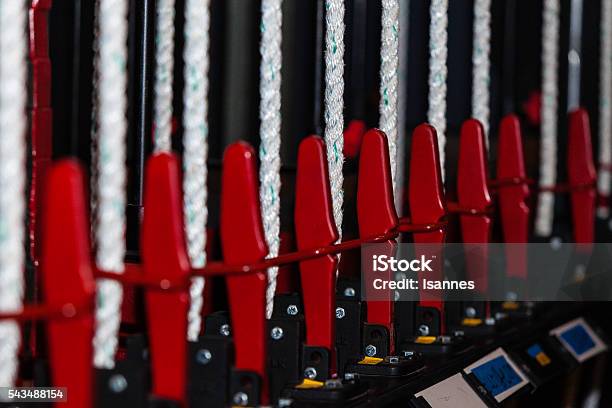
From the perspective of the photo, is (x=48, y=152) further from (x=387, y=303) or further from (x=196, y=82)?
(x=387, y=303)

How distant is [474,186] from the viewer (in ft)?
4.42

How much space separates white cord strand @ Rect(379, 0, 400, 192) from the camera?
1.22m

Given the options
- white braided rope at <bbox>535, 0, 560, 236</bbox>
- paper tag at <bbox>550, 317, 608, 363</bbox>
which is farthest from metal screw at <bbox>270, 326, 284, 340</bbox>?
white braided rope at <bbox>535, 0, 560, 236</bbox>

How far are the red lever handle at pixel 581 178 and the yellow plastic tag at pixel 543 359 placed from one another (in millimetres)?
315

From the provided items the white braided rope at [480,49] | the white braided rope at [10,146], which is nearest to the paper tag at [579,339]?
the white braided rope at [480,49]

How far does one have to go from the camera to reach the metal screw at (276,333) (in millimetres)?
993

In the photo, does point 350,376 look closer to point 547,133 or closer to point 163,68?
point 163,68

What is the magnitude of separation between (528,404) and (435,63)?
2.14ft

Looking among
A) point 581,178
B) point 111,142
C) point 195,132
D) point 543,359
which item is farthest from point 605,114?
point 111,142

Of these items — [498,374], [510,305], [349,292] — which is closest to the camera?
[349,292]

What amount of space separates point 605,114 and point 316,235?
134 cm

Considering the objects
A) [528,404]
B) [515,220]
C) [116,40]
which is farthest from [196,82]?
[528,404]

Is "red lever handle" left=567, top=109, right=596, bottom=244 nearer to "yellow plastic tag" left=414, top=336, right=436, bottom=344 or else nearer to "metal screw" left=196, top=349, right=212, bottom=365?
"yellow plastic tag" left=414, top=336, right=436, bottom=344

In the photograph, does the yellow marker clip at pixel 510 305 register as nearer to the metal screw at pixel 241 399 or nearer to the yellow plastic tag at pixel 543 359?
the yellow plastic tag at pixel 543 359
